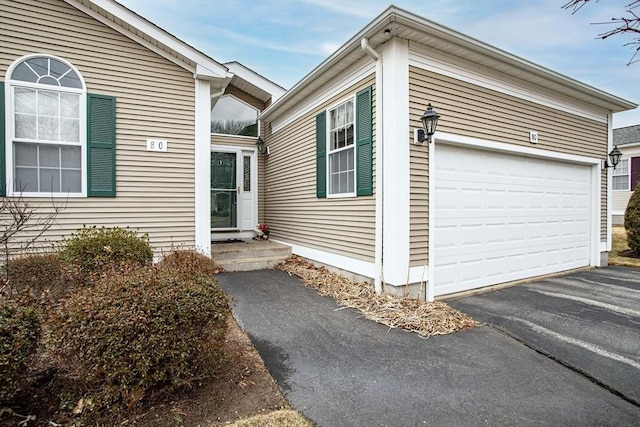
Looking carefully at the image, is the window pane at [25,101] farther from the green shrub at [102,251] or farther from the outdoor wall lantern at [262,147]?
the outdoor wall lantern at [262,147]

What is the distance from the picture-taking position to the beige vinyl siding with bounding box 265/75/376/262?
5.25 metres

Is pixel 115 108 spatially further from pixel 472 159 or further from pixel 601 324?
pixel 601 324

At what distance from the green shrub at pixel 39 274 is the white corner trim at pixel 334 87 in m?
4.57

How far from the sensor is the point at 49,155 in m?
5.12

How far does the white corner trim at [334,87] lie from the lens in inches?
199

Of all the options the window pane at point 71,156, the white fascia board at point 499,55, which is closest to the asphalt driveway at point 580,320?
the white fascia board at point 499,55

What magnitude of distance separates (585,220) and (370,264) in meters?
5.45

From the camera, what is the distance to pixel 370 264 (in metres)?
5.03

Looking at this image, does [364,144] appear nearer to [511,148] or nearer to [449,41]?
[449,41]

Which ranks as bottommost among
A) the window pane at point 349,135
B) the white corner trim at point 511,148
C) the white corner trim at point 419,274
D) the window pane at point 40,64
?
the white corner trim at point 419,274

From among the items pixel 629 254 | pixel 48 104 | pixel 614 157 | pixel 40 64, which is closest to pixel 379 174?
pixel 48 104

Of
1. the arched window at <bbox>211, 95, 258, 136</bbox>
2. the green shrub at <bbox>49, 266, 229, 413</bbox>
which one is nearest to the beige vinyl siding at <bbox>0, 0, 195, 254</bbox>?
the arched window at <bbox>211, 95, 258, 136</bbox>

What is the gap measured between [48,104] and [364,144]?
4.78 metres

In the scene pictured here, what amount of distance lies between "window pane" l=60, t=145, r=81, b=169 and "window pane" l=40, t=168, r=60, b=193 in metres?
0.17
